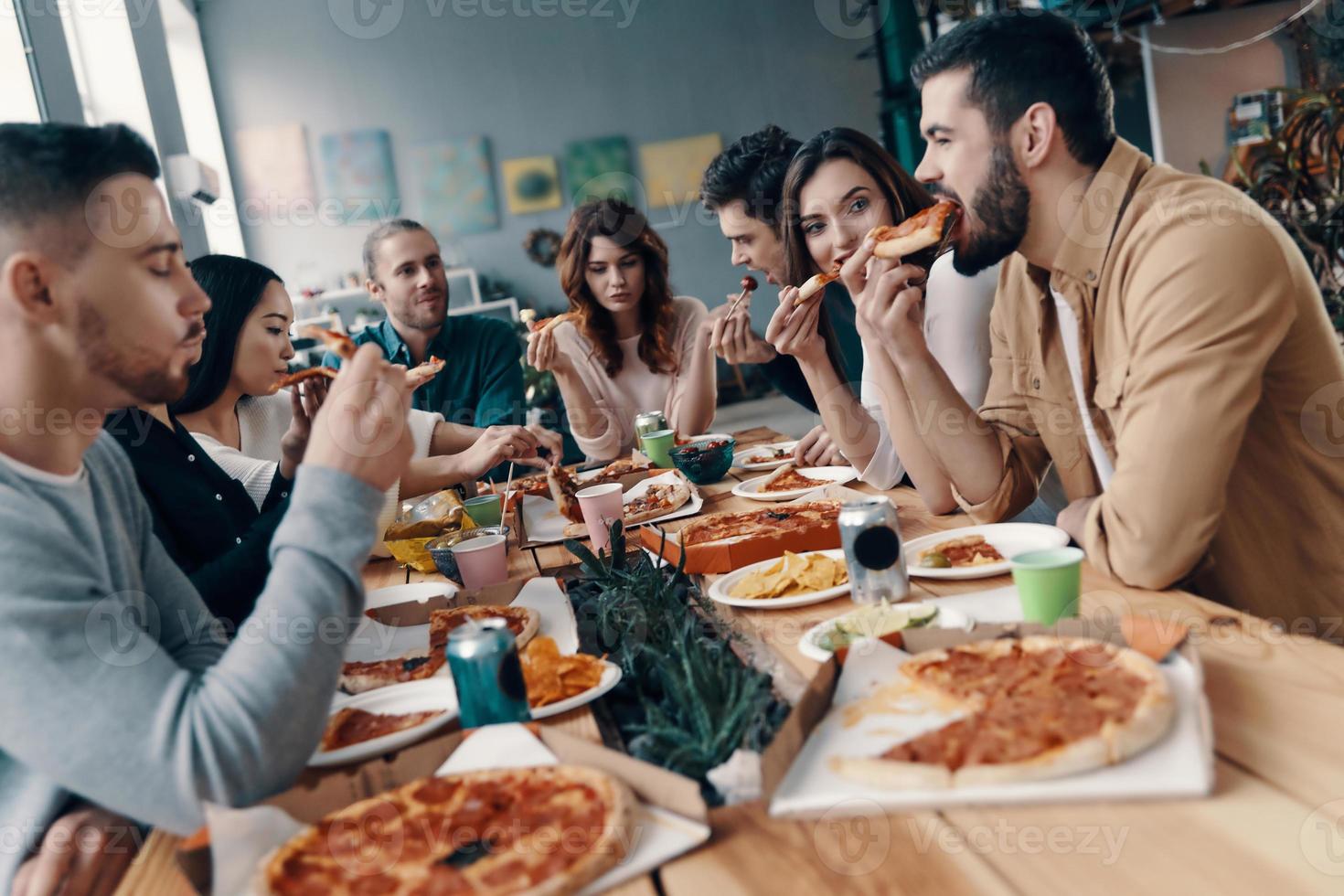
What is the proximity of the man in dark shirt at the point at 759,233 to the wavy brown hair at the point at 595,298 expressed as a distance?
1.81ft

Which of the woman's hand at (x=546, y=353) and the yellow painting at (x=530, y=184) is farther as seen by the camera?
the yellow painting at (x=530, y=184)

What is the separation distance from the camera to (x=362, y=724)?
1.30 m

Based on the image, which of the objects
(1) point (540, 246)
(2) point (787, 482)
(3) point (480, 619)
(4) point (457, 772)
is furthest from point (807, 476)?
(1) point (540, 246)

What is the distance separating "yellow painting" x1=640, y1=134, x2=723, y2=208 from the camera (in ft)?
32.6

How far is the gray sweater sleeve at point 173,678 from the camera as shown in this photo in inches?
37.4

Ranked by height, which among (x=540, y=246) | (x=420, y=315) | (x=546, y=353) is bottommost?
(x=546, y=353)

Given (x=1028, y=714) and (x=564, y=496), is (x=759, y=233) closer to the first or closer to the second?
(x=564, y=496)

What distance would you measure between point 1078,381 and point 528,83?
8.70m

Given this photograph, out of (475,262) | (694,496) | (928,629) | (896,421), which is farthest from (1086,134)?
(475,262)

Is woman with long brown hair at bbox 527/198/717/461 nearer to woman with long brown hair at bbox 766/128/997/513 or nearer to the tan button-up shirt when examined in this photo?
woman with long brown hair at bbox 766/128/997/513

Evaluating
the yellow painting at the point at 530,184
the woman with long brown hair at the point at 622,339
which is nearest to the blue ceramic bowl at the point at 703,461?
the woman with long brown hair at the point at 622,339

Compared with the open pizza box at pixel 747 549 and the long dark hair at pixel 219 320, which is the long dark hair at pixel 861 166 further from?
the long dark hair at pixel 219 320

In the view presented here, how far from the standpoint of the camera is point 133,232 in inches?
45.1

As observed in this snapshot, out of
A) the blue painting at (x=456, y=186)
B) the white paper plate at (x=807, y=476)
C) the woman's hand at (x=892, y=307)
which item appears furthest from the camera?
the blue painting at (x=456, y=186)
